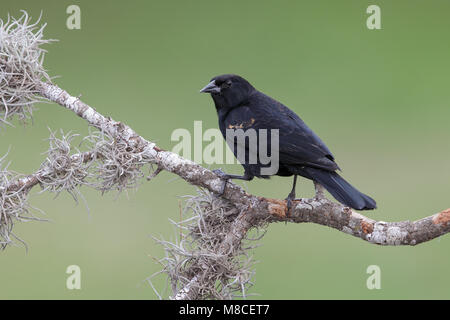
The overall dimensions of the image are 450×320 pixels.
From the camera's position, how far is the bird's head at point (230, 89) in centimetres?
184

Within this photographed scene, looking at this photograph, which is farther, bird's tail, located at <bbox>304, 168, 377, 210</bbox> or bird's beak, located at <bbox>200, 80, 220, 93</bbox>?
bird's beak, located at <bbox>200, 80, 220, 93</bbox>

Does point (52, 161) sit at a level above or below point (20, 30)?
below

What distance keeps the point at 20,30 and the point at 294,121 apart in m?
0.82

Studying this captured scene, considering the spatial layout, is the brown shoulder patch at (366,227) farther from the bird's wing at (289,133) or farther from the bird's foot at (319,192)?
the bird's wing at (289,133)

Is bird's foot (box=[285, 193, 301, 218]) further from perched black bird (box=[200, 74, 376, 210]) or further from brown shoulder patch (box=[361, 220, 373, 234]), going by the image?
brown shoulder patch (box=[361, 220, 373, 234])

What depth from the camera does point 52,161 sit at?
1373mm

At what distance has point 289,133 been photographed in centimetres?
167

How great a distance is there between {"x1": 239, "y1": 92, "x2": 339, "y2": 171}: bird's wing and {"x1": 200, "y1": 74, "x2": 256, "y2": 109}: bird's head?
1.4 inches

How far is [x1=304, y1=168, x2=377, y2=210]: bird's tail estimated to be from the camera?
4.73 ft

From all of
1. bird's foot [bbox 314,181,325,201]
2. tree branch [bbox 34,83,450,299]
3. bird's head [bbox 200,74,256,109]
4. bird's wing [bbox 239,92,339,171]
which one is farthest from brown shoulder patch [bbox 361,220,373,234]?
bird's head [bbox 200,74,256,109]

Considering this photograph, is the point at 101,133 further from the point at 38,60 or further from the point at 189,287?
the point at 189,287

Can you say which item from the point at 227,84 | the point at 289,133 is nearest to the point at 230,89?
the point at 227,84

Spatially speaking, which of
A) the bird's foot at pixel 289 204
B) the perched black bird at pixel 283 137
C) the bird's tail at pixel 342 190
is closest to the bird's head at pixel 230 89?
the perched black bird at pixel 283 137
